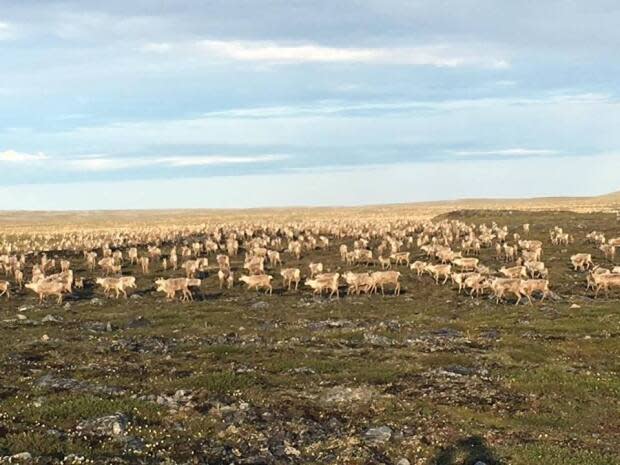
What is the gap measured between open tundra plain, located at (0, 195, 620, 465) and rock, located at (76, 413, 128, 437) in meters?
0.06

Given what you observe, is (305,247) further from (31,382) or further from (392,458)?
(392,458)

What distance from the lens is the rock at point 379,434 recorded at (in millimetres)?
15688

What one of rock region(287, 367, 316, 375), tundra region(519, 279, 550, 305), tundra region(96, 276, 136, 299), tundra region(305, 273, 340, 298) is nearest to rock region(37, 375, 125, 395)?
rock region(287, 367, 316, 375)

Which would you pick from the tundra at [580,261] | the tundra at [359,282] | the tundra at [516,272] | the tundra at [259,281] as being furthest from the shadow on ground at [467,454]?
the tundra at [580,261]

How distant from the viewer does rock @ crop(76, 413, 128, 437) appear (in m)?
15.5

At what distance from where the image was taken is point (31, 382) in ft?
66.1

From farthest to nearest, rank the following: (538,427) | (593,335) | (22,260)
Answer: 1. (22,260)
2. (593,335)
3. (538,427)

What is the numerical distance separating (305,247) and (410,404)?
48.3 meters

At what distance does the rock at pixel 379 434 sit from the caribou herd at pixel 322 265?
21633 millimetres

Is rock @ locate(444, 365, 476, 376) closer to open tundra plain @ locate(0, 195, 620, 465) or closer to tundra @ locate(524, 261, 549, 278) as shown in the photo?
open tundra plain @ locate(0, 195, 620, 465)

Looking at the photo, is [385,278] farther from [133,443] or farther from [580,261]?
[133,443]

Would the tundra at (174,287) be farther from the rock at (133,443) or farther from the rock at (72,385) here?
the rock at (133,443)

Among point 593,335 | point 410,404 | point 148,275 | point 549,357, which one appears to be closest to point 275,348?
point 410,404

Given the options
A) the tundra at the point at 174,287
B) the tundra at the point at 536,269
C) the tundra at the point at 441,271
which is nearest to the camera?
the tundra at the point at 174,287
